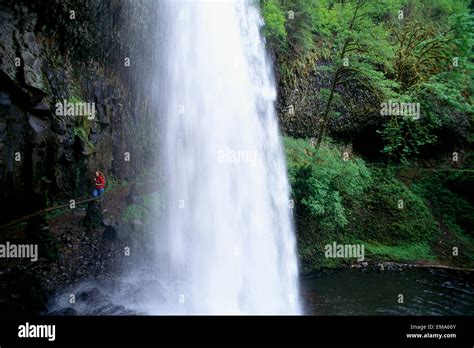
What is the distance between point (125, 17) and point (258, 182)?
24.7 ft

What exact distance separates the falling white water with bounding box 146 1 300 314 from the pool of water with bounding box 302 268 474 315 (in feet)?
2.75

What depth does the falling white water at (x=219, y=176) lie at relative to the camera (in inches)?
351


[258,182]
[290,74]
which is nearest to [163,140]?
[258,182]

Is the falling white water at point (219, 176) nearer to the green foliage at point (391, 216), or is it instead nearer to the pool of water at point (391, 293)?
the pool of water at point (391, 293)

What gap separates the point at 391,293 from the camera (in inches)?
397

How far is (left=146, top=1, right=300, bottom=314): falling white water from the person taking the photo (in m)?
8.91

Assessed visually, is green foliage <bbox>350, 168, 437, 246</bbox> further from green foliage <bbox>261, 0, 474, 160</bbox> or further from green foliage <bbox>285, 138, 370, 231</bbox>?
green foliage <bbox>261, 0, 474, 160</bbox>

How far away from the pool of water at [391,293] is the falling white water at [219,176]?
84 cm

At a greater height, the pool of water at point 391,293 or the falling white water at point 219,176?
the falling white water at point 219,176

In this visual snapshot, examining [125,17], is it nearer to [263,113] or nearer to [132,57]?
[132,57]

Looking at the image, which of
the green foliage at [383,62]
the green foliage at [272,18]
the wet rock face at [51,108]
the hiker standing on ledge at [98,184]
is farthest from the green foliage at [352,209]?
the wet rock face at [51,108]

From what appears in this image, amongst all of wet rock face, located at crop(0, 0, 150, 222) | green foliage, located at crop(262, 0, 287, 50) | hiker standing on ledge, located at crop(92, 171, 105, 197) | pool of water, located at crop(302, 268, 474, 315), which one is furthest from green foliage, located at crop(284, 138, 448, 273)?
wet rock face, located at crop(0, 0, 150, 222)

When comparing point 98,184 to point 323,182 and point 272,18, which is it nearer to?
point 323,182

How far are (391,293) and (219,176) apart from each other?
6426mm
